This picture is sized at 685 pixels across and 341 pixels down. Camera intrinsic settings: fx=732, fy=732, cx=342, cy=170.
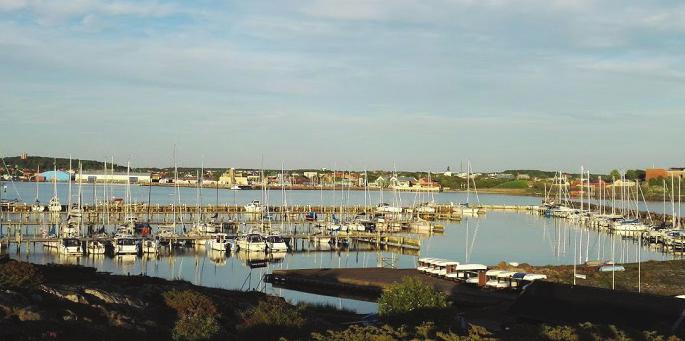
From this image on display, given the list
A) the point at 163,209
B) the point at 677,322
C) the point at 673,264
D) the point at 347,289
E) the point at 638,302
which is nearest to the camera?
the point at 677,322

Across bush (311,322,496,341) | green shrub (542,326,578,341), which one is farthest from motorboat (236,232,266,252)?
bush (311,322,496,341)

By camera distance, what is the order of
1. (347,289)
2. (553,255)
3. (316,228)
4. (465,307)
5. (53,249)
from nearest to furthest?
1. (465,307)
2. (347,289)
3. (53,249)
4. (553,255)
5. (316,228)

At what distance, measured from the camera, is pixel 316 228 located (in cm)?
7250

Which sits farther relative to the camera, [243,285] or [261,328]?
[243,285]

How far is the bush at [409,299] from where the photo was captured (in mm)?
20875

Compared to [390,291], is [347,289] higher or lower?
lower

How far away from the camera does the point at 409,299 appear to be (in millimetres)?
21094

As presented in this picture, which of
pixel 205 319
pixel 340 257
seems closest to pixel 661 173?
pixel 340 257

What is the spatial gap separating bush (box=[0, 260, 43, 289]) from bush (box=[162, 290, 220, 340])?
13.0 feet

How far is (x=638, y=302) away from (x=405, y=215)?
65.2 metres

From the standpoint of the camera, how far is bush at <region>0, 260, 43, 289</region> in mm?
21891

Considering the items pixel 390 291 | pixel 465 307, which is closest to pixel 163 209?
pixel 465 307

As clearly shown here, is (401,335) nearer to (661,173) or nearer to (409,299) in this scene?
(409,299)

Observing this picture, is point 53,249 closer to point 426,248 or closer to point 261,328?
point 426,248
